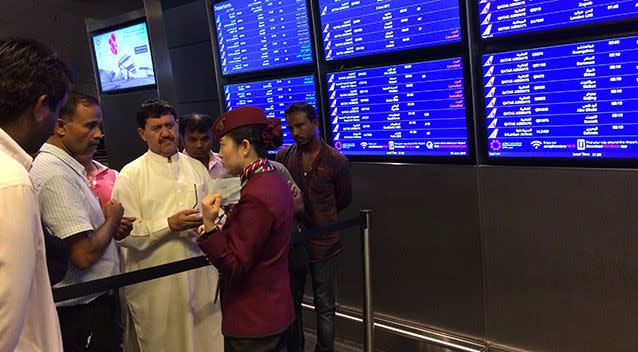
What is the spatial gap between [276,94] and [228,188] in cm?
198

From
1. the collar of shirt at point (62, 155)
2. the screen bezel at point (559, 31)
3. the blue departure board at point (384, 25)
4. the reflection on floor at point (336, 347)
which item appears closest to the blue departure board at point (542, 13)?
the screen bezel at point (559, 31)

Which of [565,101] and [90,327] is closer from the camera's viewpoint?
[90,327]

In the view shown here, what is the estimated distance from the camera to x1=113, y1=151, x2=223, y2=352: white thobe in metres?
2.63

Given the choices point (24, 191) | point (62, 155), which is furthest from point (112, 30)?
point (24, 191)

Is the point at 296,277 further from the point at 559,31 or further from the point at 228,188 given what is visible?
the point at 559,31

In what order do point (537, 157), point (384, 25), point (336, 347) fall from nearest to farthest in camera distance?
point (537, 157), point (384, 25), point (336, 347)

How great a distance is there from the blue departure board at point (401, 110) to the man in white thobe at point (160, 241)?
4.21 feet

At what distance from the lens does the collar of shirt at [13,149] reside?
3.87 ft

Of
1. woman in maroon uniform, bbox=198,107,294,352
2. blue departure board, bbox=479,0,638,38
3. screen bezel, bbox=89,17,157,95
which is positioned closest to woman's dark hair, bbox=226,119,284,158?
woman in maroon uniform, bbox=198,107,294,352

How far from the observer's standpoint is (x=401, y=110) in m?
3.37

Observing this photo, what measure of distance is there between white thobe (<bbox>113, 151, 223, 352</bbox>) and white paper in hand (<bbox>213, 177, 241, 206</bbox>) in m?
0.53

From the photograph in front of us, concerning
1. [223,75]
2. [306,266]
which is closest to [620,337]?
[306,266]

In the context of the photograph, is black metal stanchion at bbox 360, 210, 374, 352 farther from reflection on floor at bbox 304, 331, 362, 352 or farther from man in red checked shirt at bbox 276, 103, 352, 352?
reflection on floor at bbox 304, 331, 362, 352

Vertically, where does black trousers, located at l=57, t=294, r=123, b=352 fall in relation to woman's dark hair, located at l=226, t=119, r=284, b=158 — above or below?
below
